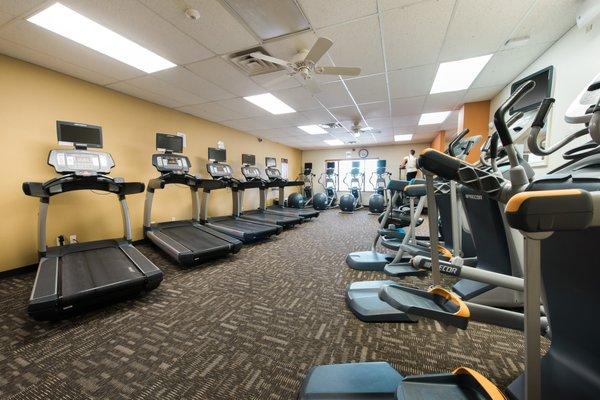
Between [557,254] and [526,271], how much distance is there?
15.7 inches

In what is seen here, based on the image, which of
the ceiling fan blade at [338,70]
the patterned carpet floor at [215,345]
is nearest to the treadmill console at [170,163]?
the patterned carpet floor at [215,345]

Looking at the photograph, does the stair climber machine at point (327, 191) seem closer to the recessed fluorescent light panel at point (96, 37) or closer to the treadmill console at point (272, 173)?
the treadmill console at point (272, 173)

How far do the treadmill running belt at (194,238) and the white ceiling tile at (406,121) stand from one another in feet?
16.4

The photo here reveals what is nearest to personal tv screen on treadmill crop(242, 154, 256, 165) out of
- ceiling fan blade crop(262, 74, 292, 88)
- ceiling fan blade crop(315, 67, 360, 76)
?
ceiling fan blade crop(262, 74, 292, 88)

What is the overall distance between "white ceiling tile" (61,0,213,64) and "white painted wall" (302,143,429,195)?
7647mm

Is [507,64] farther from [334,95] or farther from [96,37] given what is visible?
[96,37]

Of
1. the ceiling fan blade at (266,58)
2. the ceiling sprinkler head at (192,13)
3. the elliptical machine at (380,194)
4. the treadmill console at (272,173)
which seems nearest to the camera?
the ceiling sprinkler head at (192,13)

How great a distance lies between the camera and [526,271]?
25.4 inches

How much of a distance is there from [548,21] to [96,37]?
4717 mm

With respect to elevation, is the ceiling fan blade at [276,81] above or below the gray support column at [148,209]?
above

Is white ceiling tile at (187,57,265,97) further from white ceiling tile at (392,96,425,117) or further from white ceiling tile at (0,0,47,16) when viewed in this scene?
white ceiling tile at (392,96,425,117)

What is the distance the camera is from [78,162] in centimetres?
289

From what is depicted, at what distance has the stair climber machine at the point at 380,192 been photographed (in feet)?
25.5

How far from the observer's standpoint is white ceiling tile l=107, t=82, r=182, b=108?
380 centimetres
